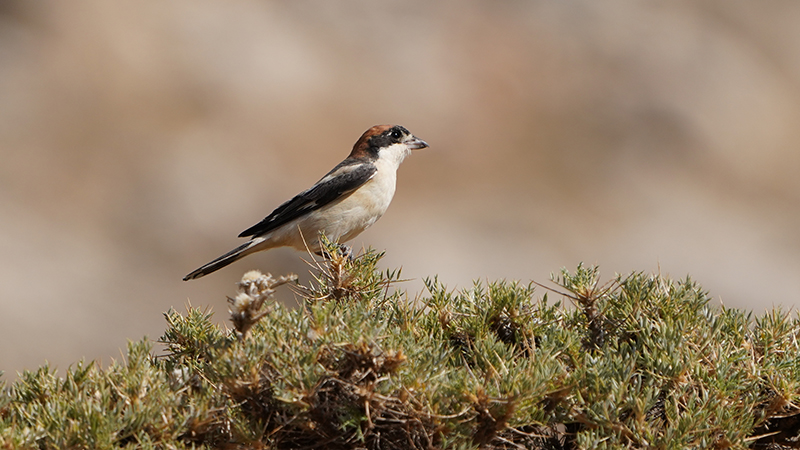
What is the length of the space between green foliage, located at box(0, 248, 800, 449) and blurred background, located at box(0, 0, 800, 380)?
9.19 metres

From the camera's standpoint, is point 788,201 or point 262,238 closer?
point 262,238

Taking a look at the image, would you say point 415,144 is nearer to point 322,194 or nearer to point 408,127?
point 322,194

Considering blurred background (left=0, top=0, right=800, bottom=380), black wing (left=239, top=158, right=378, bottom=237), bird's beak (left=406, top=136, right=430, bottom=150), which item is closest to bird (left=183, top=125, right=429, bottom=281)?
black wing (left=239, top=158, right=378, bottom=237)

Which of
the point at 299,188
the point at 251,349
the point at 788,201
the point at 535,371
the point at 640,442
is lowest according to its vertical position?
the point at 788,201

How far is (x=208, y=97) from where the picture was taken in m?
15.8

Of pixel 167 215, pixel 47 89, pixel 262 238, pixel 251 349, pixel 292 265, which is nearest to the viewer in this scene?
pixel 251 349

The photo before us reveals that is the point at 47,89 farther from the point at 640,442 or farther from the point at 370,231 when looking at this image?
the point at 640,442

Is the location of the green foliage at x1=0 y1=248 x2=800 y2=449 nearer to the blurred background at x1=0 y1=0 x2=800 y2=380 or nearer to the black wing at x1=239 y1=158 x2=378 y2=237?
the black wing at x1=239 y1=158 x2=378 y2=237

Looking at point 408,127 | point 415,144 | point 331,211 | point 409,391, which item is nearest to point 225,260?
point 331,211

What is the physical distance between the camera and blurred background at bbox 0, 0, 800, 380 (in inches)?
542

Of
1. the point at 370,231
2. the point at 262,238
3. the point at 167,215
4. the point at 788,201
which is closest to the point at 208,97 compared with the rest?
the point at 167,215

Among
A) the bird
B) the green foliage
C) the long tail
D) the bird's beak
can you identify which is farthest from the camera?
the bird's beak

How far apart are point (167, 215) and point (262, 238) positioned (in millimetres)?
9011

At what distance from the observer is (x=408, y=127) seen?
16141mm
